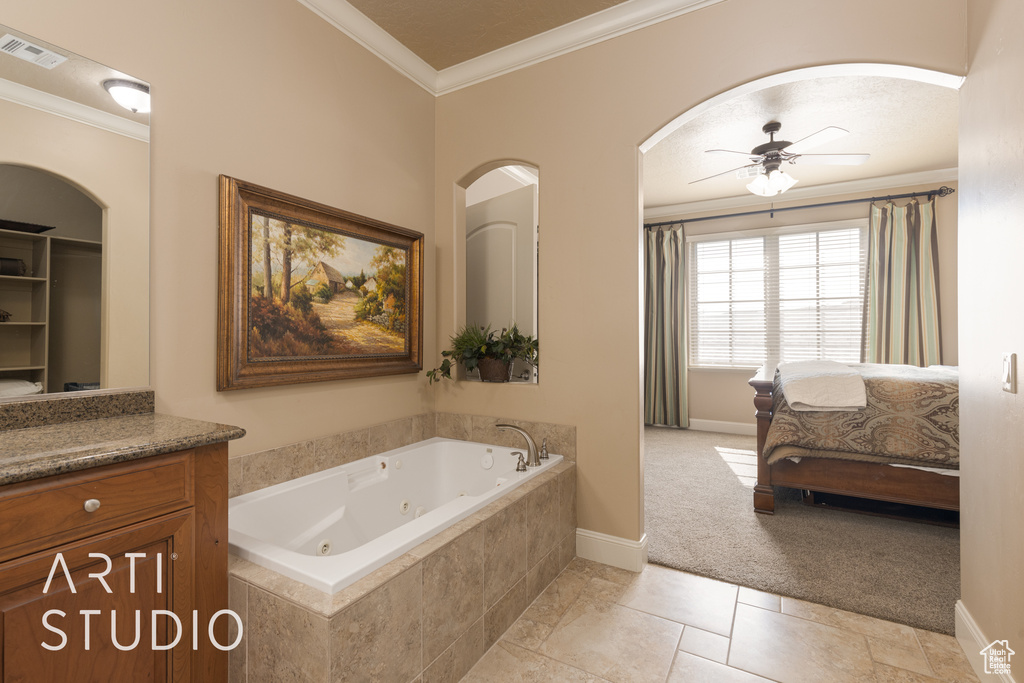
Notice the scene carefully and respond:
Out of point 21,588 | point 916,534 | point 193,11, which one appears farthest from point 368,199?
point 916,534

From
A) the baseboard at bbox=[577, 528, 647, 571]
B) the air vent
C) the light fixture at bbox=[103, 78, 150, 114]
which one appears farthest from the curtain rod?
the air vent

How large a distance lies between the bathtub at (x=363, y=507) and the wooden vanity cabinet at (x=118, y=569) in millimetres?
201

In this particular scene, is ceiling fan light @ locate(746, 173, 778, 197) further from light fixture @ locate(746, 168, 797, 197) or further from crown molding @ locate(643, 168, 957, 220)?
crown molding @ locate(643, 168, 957, 220)

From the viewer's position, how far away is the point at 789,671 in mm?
1663

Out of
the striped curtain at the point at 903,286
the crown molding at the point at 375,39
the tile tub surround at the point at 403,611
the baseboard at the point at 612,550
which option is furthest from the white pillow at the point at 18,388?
the striped curtain at the point at 903,286

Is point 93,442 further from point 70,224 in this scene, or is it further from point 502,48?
point 502,48

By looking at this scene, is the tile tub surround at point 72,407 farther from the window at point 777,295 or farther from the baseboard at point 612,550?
the window at point 777,295

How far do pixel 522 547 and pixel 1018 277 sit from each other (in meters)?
1.82

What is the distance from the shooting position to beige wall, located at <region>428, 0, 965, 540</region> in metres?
2.14

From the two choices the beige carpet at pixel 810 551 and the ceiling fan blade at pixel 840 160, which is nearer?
the beige carpet at pixel 810 551

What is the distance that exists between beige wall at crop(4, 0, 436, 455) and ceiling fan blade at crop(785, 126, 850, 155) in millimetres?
2700

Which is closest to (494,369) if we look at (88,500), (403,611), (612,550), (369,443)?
(369,443)

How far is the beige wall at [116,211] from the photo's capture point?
1444 mm

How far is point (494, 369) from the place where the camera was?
A: 276 centimetres
